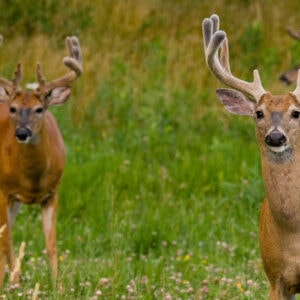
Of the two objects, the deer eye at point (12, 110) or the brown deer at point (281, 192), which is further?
the deer eye at point (12, 110)

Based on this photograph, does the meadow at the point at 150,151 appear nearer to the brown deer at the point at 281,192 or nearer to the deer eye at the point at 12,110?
the brown deer at the point at 281,192

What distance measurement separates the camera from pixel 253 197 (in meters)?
9.29

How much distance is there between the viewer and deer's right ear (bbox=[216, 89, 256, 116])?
6203mm

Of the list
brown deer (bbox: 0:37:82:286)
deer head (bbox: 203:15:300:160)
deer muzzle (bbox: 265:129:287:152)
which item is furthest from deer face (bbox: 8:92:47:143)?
deer muzzle (bbox: 265:129:287:152)

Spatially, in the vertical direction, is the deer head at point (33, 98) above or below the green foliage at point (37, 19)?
below

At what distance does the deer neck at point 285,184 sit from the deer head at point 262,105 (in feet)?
0.05

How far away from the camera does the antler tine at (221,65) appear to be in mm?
6188

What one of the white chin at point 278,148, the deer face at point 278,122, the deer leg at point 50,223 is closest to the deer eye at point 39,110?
the deer leg at point 50,223

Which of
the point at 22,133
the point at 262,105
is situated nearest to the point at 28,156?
the point at 22,133

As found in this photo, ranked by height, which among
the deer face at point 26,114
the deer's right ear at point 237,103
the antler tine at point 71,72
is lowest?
the deer's right ear at point 237,103

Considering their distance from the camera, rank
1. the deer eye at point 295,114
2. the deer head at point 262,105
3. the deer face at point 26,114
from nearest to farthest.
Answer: the deer head at point 262,105 < the deer eye at point 295,114 < the deer face at point 26,114

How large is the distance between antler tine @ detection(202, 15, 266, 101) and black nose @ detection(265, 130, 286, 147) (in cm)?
51

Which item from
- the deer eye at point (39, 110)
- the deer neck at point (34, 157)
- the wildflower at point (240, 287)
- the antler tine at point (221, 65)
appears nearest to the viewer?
the antler tine at point (221, 65)

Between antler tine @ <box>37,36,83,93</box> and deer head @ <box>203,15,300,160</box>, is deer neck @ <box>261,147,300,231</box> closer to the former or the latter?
deer head @ <box>203,15,300,160</box>
